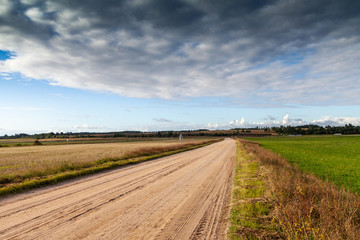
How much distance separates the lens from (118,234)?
5.32 meters

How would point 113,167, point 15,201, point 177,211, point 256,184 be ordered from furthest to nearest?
point 113,167
point 256,184
point 15,201
point 177,211

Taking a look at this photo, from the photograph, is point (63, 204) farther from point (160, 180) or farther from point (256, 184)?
point (256, 184)

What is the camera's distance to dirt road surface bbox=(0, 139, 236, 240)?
17.7 ft

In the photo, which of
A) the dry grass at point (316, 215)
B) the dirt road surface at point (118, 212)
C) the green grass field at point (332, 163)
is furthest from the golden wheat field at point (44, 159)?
the green grass field at point (332, 163)

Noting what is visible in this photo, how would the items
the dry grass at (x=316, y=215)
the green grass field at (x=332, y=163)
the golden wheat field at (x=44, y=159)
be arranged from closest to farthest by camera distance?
the dry grass at (x=316, y=215) → the green grass field at (x=332, y=163) → the golden wheat field at (x=44, y=159)

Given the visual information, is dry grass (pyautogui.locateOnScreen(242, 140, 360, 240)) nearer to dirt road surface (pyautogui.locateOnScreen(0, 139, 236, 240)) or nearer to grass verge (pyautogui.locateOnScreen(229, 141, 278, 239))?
grass verge (pyautogui.locateOnScreen(229, 141, 278, 239))

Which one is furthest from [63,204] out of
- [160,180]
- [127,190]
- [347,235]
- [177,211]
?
[347,235]

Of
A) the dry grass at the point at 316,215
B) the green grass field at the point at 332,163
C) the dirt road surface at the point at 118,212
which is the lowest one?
the green grass field at the point at 332,163

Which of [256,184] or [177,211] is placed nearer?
[177,211]

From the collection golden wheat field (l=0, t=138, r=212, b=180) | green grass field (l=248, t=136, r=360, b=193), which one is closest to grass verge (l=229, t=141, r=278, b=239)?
green grass field (l=248, t=136, r=360, b=193)

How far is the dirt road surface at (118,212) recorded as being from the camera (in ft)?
17.7

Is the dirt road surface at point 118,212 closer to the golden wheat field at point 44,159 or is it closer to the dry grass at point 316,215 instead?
the dry grass at point 316,215

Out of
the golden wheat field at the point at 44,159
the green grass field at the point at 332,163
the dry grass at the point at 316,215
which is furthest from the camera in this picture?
the golden wheat field at the point at 44,159

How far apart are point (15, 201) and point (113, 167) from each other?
9087 mm
